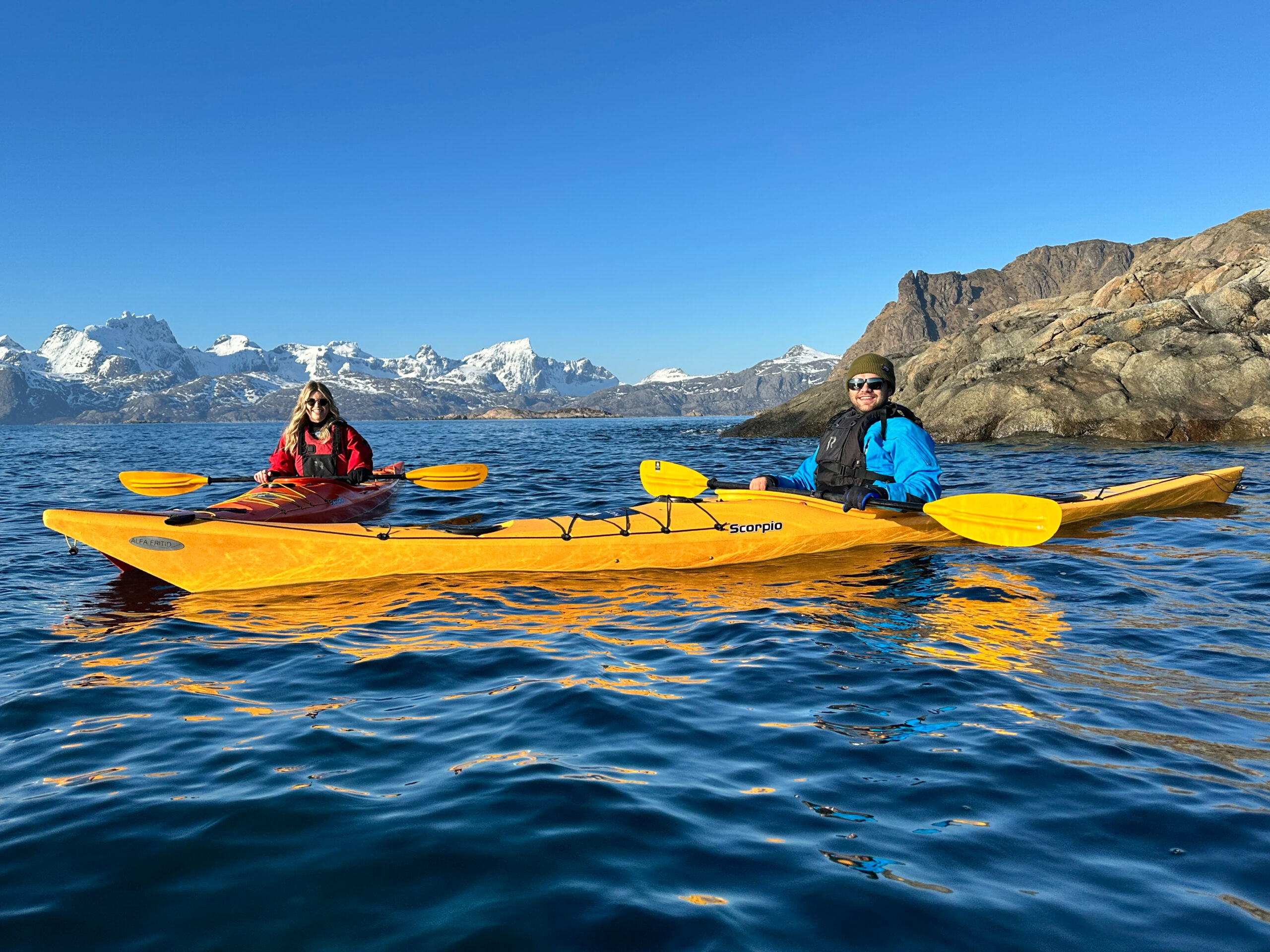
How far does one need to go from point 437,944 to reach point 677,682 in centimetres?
252

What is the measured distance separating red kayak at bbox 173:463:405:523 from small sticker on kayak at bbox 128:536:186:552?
27 cm

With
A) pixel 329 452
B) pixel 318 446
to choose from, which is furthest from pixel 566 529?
pixel 318 446

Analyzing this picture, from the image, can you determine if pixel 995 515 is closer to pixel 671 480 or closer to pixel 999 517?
pixel 999 517

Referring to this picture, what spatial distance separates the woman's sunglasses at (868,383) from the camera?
7789 mm

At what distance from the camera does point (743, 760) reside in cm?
357

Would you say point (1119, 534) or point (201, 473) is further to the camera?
point (201, 473)

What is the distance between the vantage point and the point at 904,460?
8023 millimetres

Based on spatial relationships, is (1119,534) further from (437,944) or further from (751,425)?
(751,425)

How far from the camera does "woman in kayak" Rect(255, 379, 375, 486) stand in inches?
391

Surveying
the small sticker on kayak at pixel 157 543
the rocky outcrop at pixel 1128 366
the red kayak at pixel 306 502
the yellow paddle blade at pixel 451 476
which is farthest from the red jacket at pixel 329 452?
the rocky outcrop at pixel 1128 366

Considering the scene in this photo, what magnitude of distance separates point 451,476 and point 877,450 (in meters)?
5.53

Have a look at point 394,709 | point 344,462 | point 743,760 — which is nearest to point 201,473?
point 344,462

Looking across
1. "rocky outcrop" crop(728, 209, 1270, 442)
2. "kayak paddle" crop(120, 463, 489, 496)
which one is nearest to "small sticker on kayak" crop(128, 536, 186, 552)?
"kayak paddle" crop(120, 463, 489, 496)

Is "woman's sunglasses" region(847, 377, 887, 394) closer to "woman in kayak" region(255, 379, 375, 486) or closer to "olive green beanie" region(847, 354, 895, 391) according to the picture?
"olive green beanie" region(847, 354, 895, 391)
